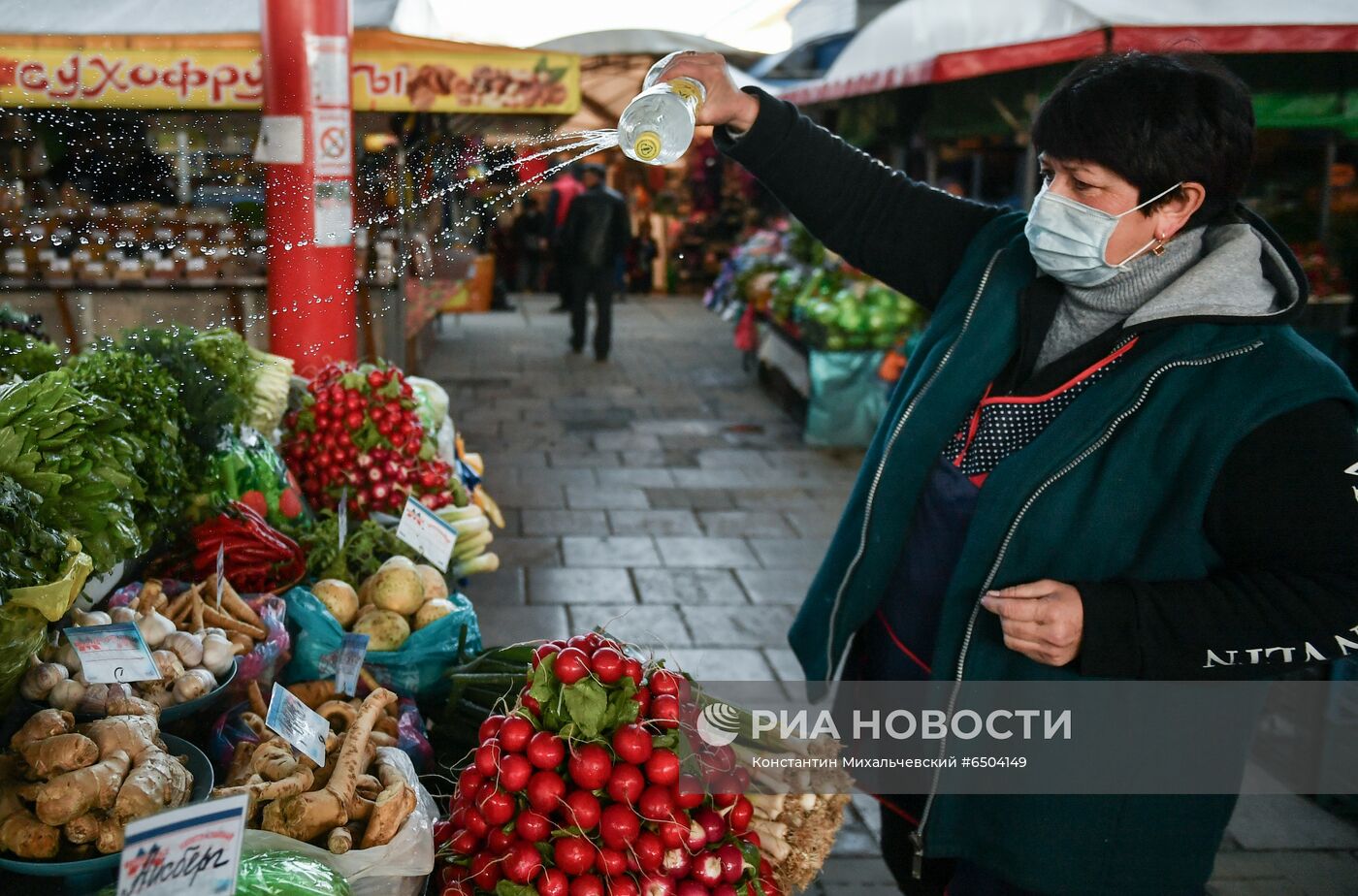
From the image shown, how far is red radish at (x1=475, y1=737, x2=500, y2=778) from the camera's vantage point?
5.59ft

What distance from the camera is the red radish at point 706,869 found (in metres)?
1.70

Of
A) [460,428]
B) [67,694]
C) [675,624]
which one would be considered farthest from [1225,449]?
[460,428]

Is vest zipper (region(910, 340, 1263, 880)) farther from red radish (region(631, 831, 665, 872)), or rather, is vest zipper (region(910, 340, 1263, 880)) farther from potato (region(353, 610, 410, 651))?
potato (region(353, 610, 410, 651))

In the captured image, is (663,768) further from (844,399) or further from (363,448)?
(844,399)

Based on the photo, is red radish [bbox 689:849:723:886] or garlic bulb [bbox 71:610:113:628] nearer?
red radish [bbox 689:849:723:886]

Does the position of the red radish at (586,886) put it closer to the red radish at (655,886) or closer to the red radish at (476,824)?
the red radish at (655,886)

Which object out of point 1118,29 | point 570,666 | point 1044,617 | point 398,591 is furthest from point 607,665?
point 1118,29

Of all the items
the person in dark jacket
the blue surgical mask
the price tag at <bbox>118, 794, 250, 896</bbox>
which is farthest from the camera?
the person in dark jacket

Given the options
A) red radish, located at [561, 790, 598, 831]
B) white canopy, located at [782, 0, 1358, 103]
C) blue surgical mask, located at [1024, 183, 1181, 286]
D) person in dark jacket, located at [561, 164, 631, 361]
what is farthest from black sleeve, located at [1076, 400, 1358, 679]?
person in dark jacket, located at [561, 164, 631, 361]

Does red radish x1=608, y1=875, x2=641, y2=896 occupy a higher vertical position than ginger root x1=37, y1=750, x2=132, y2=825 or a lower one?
lower

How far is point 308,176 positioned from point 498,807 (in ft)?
11.6

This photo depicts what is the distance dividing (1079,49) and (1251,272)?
163 inches

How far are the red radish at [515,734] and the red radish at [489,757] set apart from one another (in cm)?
2

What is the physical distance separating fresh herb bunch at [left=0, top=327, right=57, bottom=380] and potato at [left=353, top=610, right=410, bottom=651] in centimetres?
95
